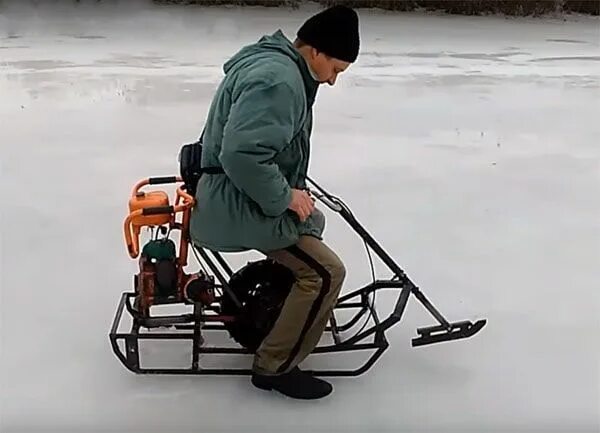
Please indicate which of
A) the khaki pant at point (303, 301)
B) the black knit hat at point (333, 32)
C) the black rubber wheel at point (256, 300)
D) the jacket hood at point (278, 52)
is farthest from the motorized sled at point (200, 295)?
the black knit hat at point (333, 32)

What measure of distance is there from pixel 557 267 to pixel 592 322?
0.41 metres

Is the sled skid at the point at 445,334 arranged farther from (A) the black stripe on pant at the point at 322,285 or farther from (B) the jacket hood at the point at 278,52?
(B) the jacket hood at the point at 278,52

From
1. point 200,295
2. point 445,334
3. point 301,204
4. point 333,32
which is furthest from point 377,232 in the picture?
point 333,32

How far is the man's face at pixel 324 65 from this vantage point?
72.4 inches

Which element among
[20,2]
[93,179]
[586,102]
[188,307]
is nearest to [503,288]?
[188,307]

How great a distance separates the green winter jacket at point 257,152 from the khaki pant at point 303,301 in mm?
41

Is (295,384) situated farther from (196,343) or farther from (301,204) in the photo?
(301,204)

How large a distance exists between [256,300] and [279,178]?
417 millimetres

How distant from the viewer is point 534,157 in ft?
14.0

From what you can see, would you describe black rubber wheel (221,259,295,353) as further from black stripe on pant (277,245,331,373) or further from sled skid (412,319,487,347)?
sled skid (412,319,487,347)

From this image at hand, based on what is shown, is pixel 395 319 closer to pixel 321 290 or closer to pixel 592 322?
pixel 321 290

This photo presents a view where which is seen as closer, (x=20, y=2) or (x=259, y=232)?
(x=259, y=232)

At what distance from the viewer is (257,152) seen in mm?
1730

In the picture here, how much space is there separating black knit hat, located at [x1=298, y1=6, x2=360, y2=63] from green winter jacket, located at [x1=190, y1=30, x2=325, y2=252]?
1.9 inches
